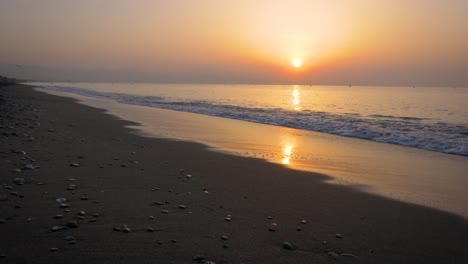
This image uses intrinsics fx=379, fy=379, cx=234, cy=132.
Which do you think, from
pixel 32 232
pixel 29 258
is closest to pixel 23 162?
pixel 32 232

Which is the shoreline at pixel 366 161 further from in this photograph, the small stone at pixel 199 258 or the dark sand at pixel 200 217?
the small stone at pixel 199 258

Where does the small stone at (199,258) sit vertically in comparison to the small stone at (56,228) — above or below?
below

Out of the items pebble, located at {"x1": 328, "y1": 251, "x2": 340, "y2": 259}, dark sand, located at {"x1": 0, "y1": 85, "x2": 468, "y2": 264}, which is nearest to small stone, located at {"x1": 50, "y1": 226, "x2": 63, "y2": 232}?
dark sand, located at {"x1": 0, "y1": 85, "x2": 468, "y2": 264}

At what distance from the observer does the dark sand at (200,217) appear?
445cm

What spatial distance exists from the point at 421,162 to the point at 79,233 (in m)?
10.7

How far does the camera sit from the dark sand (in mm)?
4449

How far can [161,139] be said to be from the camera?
1452 centimetres

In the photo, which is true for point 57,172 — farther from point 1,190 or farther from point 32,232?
point 32,232

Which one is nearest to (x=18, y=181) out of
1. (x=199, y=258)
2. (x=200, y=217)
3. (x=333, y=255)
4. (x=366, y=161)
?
(x=200, y=217)

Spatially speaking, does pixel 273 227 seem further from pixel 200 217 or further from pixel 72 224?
pixel 72 224

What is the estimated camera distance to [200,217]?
18.7ft

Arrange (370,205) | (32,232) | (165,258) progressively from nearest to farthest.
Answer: (165,258)
(32,232)
(370,205)

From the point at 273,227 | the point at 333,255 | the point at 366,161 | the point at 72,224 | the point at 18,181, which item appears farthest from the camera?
the point at 366,161

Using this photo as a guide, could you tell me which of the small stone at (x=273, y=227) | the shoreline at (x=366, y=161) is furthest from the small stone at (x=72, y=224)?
the shoreline at (x=366, y=161)
